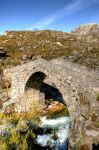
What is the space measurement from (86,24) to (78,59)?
2530cm

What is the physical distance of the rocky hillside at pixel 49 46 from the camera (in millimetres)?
55156

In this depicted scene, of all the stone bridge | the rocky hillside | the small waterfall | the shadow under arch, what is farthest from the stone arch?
the rocky hillside

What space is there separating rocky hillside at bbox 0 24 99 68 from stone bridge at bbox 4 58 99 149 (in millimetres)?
14749

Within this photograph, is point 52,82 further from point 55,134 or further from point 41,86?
point 41,86

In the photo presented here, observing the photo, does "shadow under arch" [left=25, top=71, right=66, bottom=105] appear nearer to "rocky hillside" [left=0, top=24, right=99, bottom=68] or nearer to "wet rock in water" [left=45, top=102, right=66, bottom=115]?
"wet rock in water" [left=45, top=102, right=66, bottom=115]

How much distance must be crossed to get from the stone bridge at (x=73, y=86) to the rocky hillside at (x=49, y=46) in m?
14.7

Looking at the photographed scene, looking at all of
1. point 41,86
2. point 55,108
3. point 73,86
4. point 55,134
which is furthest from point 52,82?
point 55,108

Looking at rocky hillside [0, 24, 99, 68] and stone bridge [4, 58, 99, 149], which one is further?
rocky hillside [0, 24, 99, 68]

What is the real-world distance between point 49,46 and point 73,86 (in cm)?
3809

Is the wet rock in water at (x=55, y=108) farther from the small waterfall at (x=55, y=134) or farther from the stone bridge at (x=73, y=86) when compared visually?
the stone bridge at (x=73, y=86)

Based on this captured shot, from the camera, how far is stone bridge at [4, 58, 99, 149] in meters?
21.0

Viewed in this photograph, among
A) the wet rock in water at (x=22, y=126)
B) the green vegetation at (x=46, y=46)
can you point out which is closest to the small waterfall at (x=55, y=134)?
the wet rock in water at (x=22, y=126)

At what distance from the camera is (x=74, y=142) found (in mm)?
21234

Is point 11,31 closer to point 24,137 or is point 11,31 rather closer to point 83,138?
point 24,137
